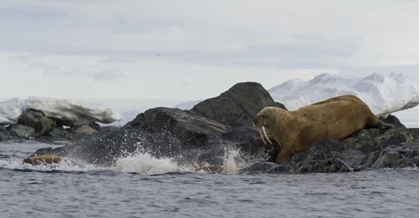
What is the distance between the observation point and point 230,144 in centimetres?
1805

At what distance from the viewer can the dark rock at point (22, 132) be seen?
33.1 metres

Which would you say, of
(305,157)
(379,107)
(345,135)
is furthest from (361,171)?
(379,107)

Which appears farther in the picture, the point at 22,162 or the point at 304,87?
the point at 304,87

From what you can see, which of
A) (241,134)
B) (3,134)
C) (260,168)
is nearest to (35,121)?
(3,134)

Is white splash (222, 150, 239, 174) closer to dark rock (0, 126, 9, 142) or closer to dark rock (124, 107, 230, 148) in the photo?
dark rock (124, 107, 230, 148)

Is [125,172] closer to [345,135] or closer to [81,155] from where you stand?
[81,155]

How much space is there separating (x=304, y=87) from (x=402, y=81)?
14.9 ft

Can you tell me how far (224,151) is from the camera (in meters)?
16.7

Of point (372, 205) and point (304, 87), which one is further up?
point (304, 87)

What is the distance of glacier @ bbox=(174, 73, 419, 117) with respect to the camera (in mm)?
33875

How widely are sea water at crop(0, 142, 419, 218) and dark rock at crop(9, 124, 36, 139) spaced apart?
18.7 meters

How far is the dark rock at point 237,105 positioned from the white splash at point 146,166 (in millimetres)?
7833

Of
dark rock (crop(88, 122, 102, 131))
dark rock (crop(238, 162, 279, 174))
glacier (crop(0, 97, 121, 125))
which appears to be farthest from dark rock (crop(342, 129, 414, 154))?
dark rock (crop(88, 122, 102, 131))

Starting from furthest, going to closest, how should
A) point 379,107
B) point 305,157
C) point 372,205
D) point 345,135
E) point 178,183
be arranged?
point 379,107, point 345,135, point 305,157, point 178,183, point 372,205
